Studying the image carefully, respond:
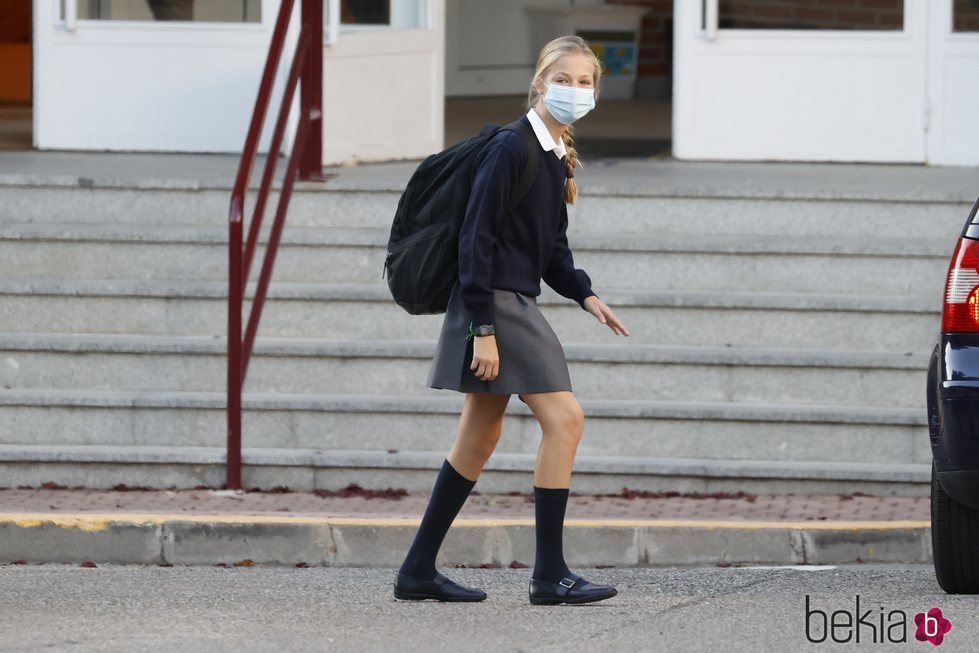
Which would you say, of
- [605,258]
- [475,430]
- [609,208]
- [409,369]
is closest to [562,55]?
[475,430]

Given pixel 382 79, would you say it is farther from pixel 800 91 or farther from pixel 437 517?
pixel 437 517

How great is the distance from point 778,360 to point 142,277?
2988 millimetres

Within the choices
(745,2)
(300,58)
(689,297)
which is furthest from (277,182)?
(745,2)

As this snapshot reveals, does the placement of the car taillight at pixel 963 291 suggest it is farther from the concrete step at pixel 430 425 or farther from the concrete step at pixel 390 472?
the concrete step at pixel 430 425

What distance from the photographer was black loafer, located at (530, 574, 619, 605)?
550 centimetres

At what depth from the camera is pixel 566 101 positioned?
5336 millimetres

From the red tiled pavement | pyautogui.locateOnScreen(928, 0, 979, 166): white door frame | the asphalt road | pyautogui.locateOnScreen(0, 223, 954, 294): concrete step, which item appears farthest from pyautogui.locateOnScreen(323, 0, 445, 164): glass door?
the asphalt road

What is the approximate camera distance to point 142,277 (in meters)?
8.38

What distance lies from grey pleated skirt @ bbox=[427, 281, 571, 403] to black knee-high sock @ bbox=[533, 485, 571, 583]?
0.33 m

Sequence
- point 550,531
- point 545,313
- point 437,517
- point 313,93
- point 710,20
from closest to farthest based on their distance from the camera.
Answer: point 550,531, point 437,517, point 545,313, point 313,93, point 710,20

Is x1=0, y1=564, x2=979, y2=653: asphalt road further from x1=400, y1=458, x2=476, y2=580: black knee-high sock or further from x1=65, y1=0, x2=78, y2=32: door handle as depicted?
x1=65, y1=0, x2=78, y2=32: door handle

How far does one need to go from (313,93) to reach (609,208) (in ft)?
5.34

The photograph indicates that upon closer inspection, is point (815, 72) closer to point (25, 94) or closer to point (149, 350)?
point (149, 350)

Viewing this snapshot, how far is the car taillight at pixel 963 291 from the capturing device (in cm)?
522
